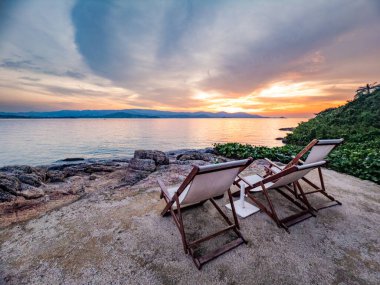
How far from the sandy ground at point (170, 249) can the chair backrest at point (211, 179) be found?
0.76 meters

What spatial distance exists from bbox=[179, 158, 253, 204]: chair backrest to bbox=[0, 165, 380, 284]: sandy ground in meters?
0.76

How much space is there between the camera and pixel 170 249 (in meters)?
2.41

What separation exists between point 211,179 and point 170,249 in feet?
3.94

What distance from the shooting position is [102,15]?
9445mm

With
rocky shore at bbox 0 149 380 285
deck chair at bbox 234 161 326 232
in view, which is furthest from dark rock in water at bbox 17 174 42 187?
deck chair at bbox 234 161 326 232

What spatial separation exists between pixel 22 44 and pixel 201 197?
585 inches

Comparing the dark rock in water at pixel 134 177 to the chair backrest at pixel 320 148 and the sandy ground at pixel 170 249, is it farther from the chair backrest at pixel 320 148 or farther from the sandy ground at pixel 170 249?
the chair backrest at pixel 320 148

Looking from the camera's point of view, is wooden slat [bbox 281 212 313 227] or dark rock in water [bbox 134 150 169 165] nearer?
wooden slat [bbox 281 212 313 227]

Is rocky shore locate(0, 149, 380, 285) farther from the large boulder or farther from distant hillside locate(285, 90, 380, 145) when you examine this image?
distant hillside locate(285, 90, 380, 145)

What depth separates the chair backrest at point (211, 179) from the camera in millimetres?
2109

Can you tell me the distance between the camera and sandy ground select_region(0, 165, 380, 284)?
197 cm

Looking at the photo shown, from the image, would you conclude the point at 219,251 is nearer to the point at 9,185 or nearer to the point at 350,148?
the point at 9,185

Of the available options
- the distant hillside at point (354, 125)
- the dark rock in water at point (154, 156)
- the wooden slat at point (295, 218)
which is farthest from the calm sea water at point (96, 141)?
the wooden slat at point (295, 218)

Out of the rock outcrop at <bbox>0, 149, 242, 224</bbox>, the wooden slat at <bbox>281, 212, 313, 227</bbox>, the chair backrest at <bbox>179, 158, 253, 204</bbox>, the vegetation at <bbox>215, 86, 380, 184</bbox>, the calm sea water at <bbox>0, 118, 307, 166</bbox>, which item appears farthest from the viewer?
the calm sea water at <bbox>0, 118, 307, 166</bbox>
